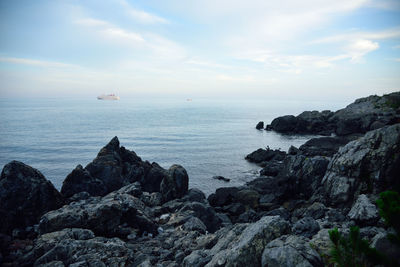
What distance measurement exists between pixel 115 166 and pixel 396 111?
100299 millimetres

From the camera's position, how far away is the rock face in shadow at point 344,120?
8069 cm

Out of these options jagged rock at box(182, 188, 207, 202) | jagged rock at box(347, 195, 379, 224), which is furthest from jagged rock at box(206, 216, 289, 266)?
→ jagged rock at box(182, 188, 207, 202)

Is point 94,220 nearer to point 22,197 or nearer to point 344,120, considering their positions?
point 22,197

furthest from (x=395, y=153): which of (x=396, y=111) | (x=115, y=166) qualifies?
(x=396, y=111)

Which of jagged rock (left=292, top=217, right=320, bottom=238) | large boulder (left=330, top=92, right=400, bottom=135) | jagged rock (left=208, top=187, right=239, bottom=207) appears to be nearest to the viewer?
jagged rock (left=292, top=217, right=320, bottom=238)

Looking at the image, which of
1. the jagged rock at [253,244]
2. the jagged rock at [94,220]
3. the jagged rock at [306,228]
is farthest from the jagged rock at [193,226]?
the jagged rock at [253,244]

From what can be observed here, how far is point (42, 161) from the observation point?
163 ft

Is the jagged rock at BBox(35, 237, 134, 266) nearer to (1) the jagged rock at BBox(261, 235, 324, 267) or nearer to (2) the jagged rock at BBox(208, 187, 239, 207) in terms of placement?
(1) the jagged rock at BBox(261, 235, 324, 267)

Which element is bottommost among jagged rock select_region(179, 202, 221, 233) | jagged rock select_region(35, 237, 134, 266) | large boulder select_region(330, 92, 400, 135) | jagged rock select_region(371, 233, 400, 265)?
jagged rock select_region(179, 202, 221, 233)

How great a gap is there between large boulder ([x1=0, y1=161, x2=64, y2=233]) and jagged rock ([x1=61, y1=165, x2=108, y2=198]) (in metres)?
5.54

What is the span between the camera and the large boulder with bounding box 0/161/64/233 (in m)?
19.3

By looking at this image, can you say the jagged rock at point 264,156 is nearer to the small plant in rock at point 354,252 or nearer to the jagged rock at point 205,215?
the jagged rock at point 205,215

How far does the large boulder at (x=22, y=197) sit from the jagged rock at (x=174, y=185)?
1106 centimetres

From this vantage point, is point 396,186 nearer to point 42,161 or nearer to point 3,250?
point 3,250
